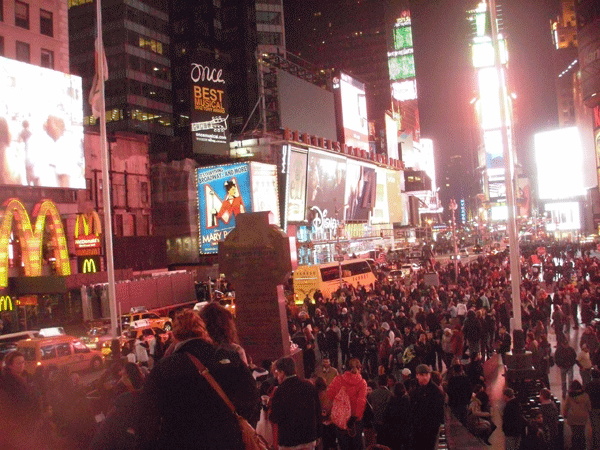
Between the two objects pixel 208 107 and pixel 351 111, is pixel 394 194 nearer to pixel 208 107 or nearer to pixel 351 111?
pixel 351 111

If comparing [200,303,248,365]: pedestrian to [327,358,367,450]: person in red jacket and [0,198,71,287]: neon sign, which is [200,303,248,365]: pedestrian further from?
[0,198,71,287]: neon sign

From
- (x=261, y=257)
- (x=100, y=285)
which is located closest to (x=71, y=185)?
(x=100, y=285)

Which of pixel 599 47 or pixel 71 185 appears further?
pixel 599 47

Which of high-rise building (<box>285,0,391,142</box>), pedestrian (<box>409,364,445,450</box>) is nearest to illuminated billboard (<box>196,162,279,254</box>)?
pedestrian (<box>409,364,445,450</box>)

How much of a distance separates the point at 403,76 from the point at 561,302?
108 metres

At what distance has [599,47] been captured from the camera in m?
49.1

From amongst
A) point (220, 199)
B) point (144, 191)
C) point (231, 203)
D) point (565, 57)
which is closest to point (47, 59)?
point (144, 191)

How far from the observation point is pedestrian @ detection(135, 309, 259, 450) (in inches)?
150

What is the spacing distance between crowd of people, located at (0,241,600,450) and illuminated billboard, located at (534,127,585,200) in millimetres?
58091

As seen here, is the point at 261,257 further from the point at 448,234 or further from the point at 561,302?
the point at 448,234

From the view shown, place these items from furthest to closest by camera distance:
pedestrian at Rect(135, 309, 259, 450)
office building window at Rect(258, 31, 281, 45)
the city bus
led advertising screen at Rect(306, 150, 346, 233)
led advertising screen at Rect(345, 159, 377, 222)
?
office building window at Rect(258, 31, 281, 45)
led advertising screen at Rect(345, 159, 377, 222)
led advertising screen at Rect(306, 150, 346, 233)
the city bus
pedestrian at Rect(135, 309, 259, 450)

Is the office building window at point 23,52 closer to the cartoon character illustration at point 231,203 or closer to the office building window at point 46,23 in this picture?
the office building window at point 46,23

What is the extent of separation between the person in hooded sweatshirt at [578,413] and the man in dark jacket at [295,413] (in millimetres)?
5208

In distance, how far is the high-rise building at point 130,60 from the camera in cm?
6481
